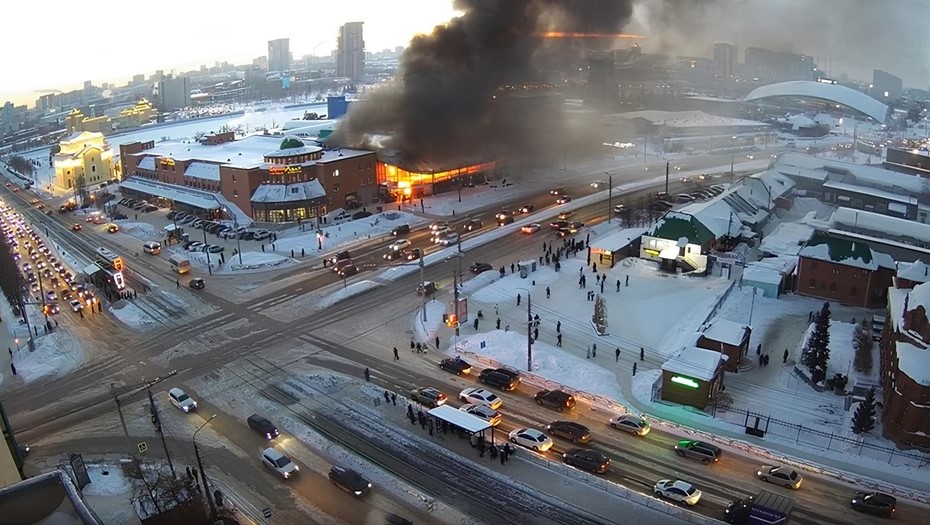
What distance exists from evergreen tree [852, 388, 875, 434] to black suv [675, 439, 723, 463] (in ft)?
15.8

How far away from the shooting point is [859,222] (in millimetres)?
41312

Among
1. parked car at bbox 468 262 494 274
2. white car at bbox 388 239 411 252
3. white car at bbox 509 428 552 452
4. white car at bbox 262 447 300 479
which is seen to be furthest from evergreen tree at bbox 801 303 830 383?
white car at bbox 388 239 411 252

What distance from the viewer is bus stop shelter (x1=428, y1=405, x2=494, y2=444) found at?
2042cm

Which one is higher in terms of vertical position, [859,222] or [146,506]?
[859,222]

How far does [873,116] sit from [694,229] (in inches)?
3182

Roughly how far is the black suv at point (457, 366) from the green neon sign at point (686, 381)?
26.2ft

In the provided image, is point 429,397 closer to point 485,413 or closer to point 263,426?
point 485,413

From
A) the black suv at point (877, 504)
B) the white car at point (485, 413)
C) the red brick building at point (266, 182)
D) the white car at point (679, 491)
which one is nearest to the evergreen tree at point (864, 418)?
the black suv at point (877, 504)

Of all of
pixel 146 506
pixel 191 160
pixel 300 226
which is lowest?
pixel 146 506

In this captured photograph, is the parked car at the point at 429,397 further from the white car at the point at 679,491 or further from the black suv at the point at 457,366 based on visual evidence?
the white car at the point at 679,491

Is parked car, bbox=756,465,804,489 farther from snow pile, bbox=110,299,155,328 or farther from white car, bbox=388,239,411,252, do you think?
snow pile, bbox=110,299,155,328

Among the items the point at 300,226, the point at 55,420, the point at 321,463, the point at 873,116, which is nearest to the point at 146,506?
the point at 321,463

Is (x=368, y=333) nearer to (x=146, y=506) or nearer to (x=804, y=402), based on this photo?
(x=146, y=506)

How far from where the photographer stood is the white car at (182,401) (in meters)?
24.1
